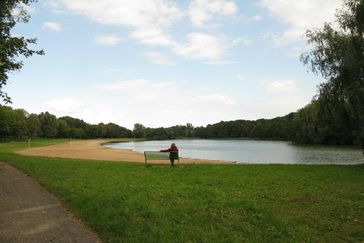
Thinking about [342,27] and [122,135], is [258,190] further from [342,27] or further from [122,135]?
[122,135]

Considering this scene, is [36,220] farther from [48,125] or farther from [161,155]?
[48,125]

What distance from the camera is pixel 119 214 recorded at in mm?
5062

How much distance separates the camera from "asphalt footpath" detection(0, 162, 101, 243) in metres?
4.10

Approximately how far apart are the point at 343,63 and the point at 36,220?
16.9 m

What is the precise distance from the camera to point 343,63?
1430 cm

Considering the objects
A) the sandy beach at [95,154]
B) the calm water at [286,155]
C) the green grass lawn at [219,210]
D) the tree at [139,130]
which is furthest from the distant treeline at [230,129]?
the sandy beach at [95,154]

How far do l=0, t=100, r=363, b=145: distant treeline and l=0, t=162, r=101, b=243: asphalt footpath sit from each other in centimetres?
1690

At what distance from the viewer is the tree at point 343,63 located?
1370cm

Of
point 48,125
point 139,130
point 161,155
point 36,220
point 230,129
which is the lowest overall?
point 36,220

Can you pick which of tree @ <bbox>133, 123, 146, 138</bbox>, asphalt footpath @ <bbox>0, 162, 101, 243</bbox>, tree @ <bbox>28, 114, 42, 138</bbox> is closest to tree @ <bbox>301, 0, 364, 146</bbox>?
asphalt footpath @ <bbox>0, 162, 101, 243</bbox>

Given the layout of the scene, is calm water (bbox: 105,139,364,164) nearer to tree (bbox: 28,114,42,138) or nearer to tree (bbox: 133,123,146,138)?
tree (bbox: 28,114,42,138)

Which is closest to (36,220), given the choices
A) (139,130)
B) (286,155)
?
(286,155)

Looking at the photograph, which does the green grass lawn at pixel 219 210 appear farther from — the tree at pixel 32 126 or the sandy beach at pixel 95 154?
the tree at pixel 32 126

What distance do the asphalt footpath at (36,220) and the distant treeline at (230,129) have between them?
16902mm
